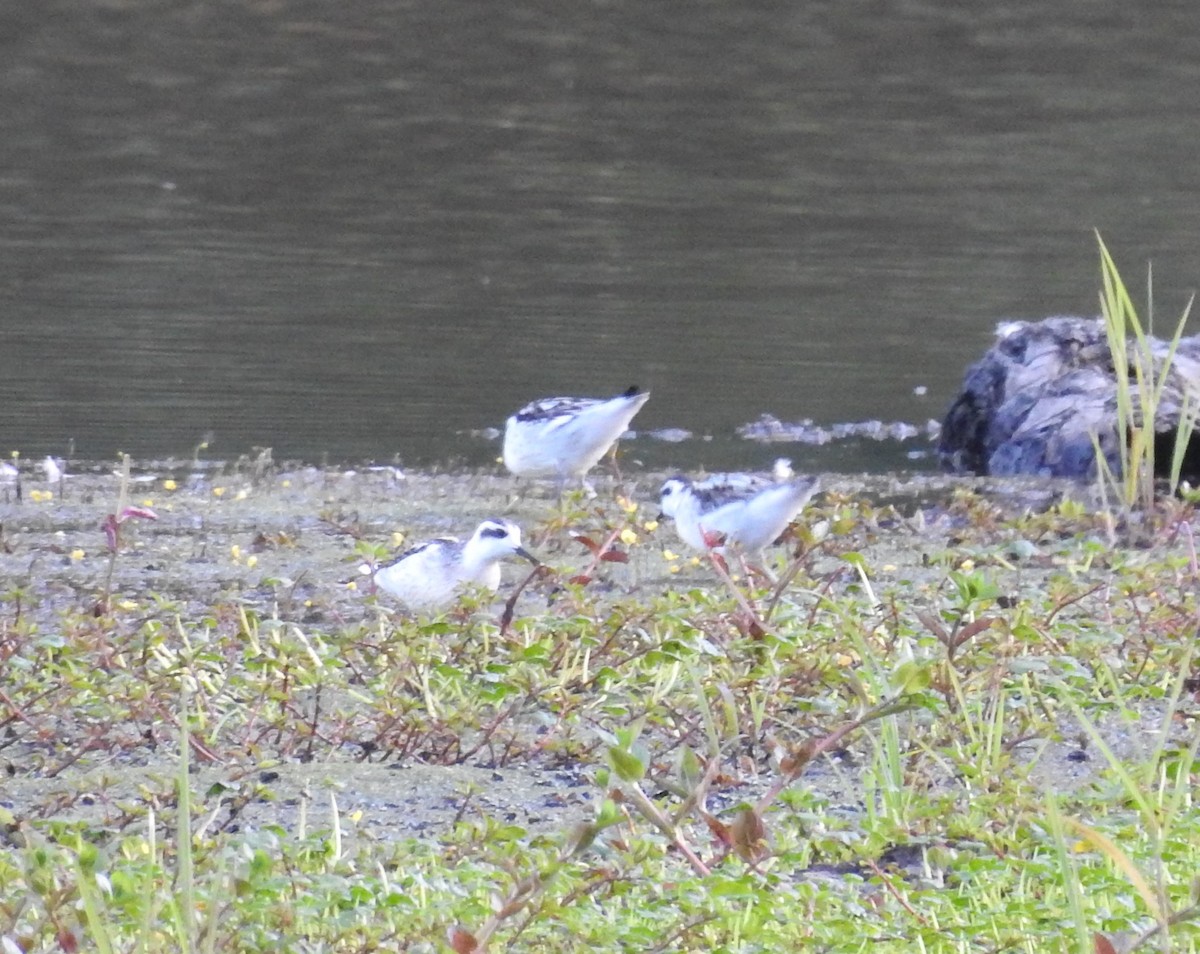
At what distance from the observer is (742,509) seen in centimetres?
681

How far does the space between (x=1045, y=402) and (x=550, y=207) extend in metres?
7.36

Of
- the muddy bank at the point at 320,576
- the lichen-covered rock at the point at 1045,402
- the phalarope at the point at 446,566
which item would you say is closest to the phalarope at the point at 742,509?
the muddy bank at the point at 320,576

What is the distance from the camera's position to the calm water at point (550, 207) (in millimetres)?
11781

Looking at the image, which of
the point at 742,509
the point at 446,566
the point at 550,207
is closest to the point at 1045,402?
the point at 742,509

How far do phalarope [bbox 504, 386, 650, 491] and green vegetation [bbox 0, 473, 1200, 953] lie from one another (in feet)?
4.45

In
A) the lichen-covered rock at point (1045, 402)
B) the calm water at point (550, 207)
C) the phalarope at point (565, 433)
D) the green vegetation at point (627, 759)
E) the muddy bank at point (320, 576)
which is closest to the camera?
the green vegetation at point (627, 759)

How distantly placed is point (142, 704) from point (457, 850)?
110cm

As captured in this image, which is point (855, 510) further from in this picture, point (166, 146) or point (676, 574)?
point (166, 146)

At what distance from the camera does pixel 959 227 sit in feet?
54.1

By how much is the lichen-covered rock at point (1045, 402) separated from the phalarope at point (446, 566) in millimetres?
3933

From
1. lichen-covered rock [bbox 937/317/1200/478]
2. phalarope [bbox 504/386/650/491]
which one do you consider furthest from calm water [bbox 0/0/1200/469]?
phalarope [bbox 504/386/650/491]

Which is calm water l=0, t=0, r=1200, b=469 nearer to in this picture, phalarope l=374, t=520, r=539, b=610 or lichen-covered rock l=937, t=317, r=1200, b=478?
lichen-covered rock l=937, t=317, r=1200, b=478

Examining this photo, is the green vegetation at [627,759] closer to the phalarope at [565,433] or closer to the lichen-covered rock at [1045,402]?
the phalarope at [565,433]

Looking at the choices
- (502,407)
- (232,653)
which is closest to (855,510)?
(232,653)
